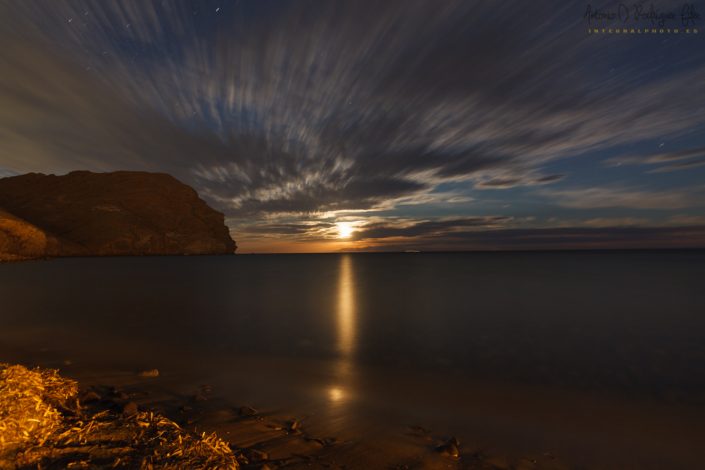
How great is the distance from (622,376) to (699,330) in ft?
45.4

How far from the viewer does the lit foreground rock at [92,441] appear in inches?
151

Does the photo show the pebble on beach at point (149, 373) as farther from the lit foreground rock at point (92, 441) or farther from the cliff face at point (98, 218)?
the cliff face at point (98, 218)

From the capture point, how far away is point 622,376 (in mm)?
11719

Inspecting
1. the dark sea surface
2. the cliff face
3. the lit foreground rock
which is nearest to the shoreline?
the lit foreground rock

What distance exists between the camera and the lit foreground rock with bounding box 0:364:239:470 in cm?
385

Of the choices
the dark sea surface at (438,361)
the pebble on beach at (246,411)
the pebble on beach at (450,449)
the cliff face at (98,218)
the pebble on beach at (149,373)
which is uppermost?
the cliff face at (98,218)

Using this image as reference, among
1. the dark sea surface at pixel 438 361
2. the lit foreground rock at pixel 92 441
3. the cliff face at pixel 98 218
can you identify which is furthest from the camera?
the cliff face at pixel 98 218

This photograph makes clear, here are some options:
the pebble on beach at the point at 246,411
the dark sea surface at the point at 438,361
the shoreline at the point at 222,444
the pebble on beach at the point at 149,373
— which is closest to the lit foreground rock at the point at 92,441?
the shoreline at the point at 222,444

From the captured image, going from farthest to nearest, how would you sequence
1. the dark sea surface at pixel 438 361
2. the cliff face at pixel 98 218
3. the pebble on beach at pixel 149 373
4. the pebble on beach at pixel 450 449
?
the cliff face at pixel 98 218
the pebble on beach at pixel 149 373
the dark sea surface at pixel 438 361
the pebble on beach at pixel 450 449

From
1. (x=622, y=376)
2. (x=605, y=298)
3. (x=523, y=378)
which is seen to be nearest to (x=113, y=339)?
(x=523, y=378)

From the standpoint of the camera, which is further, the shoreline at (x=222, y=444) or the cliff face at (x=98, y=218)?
the cliff face at (x=98, y=218)

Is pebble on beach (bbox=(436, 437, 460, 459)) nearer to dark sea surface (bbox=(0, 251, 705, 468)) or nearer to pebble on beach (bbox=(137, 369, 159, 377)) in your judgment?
dark sea surface (bbox=(0, 251, 705, 468))

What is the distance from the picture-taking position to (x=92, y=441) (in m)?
4.29

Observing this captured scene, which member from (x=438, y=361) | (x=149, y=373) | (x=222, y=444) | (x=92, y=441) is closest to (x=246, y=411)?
(x=222, y=444)
